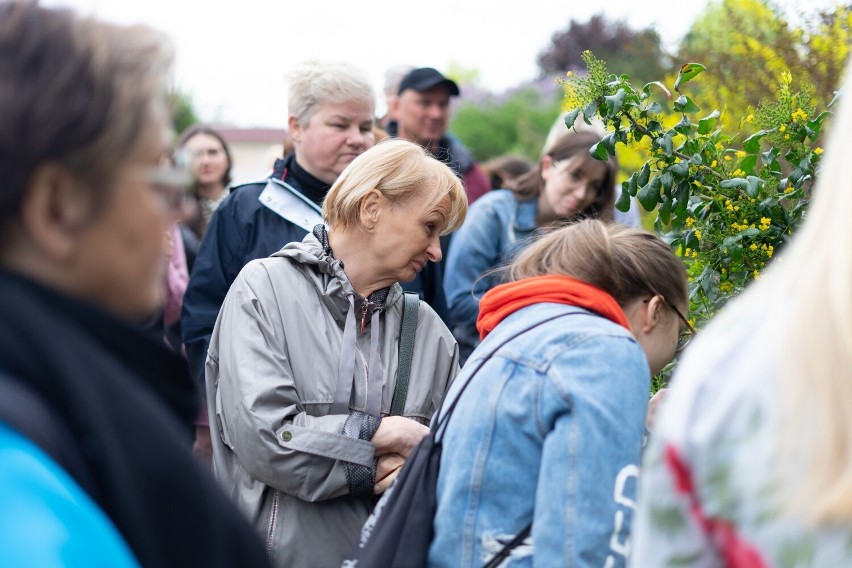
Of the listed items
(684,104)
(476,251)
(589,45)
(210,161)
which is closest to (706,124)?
(684,104)

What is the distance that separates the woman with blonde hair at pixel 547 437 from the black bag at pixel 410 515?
23 millimetres

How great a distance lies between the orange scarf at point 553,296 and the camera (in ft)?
8.15

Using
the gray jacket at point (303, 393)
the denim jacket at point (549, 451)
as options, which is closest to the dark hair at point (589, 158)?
the gray jacket at point (303, 393)

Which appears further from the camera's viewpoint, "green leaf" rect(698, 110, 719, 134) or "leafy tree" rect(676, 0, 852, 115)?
"leafy tree" rect(676, 0, 852, 115)

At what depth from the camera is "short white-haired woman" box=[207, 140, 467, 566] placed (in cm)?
295

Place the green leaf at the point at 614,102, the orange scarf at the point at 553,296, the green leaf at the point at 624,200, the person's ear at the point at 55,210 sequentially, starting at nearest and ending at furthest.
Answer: the person's ear at the point at 55,210
the orange scarf at the point at 553,296
the green leaf at the point at 614,102
the green leaf at the point at 624,200

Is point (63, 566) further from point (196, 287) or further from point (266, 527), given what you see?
point (196, 287)

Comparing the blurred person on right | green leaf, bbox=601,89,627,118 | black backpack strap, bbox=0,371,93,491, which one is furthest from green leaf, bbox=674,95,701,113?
black backpack strap, bbox=0,371,93,491

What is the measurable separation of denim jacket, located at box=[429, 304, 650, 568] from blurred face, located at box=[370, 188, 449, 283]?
0.90 metres

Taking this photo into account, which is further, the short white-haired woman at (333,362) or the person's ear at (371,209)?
the person's ear at (371,209)

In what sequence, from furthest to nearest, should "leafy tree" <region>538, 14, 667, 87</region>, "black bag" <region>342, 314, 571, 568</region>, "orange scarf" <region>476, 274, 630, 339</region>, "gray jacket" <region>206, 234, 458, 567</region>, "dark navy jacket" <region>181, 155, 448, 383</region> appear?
1. "leafy tree" <region>538, 14, 667, 87</region>
2. "dark navy jacket" <region>181, 155, 448, 383</region>
3. "gray jacket" <region>206, 234, 458, 567</region>
4. "orange scarf" <region>476, 274, 630, 339</region>
5. "black bag" <region>342, 314, 571, 568</region>

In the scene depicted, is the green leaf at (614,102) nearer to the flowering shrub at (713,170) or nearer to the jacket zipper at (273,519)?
the flowering shrub at (713,170)

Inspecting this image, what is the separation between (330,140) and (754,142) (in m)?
1.61

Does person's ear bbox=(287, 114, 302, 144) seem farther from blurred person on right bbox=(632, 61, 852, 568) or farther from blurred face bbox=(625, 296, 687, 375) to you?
blurred person on right bbox=(632, 61, 852, 568)
